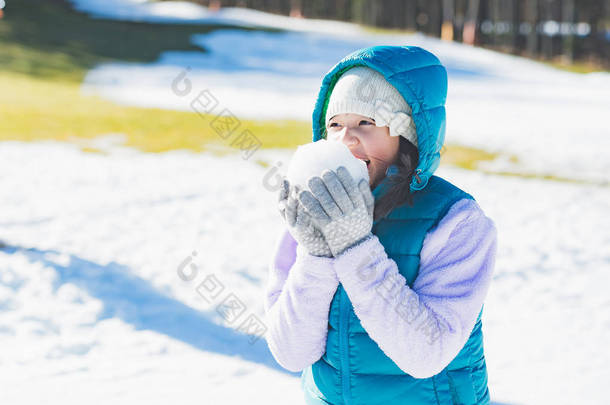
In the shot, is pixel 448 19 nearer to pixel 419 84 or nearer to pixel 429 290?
pixel 419 84

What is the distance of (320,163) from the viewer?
1466 millimetres

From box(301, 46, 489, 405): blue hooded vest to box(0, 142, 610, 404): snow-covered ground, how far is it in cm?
185

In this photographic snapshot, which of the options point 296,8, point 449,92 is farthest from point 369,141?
point 296,8

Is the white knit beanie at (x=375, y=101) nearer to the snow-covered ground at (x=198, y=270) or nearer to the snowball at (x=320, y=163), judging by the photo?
the snowball at (x=320, y=163)

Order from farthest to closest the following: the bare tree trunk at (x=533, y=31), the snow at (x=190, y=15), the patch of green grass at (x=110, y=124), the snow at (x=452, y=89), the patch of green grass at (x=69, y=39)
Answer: the bare tree trunk at (x=533, y=31) < the snow at (x=190, y=15) < the patch of green grass at (x=69, y=39) < the snow at (x=452, y=89) < the patch of green grass at (x=110, y=124)

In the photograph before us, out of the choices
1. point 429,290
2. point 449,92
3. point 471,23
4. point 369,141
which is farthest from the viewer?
point 471,23

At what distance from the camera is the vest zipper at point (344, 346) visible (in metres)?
1.60

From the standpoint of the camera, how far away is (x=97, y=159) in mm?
8797

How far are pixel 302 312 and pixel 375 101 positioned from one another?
0.56 meters

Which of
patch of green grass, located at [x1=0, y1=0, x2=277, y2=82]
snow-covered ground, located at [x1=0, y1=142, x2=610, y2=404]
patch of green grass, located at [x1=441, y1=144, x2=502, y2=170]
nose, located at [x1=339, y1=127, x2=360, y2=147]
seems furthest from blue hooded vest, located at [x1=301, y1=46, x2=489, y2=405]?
patch of green grass, located at [x1=0, y1=0, x2=277, y2=82]

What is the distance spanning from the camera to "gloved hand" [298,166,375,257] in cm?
144

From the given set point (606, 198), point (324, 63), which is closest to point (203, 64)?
point (324, 63)

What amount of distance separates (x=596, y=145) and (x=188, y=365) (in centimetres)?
916

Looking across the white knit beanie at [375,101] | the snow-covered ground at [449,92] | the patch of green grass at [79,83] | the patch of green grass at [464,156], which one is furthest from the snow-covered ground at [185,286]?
the snow-covered ground at [449,92]
